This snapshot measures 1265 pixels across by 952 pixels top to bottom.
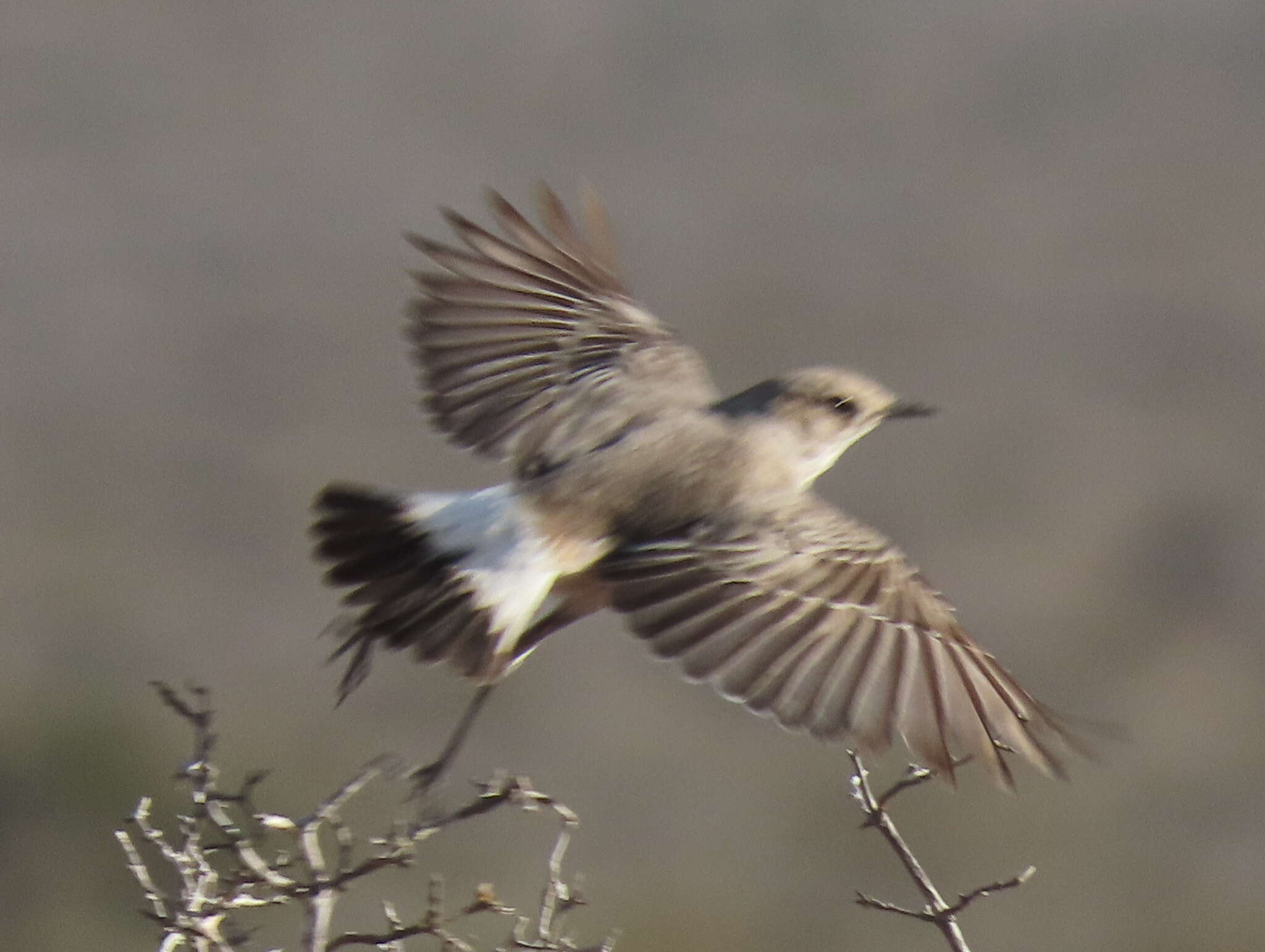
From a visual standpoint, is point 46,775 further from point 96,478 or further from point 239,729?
point 96,478

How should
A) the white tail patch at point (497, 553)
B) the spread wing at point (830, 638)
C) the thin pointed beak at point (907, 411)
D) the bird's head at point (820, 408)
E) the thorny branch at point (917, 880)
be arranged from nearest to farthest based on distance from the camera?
the thorny branch at point (917, 880) → the spread wing at point (830, 638) → the white tail patch at point (497, 553) → the bird's head at point (820, 408) → the thin pointed beak at point (907, 411)

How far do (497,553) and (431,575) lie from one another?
0.18 meters

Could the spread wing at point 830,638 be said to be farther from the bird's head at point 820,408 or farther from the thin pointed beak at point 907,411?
the thin pointed beak at point 907,411

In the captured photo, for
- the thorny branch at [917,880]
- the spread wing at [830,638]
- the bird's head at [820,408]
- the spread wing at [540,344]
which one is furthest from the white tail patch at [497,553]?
the thorny branch at [917,880]

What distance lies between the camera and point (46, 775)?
12672 millimetres

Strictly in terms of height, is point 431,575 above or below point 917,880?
above

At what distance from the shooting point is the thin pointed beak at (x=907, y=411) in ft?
21.2

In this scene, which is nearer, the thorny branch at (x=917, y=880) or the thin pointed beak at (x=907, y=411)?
the thorny branch at (x=917, y=880)

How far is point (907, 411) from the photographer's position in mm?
6492

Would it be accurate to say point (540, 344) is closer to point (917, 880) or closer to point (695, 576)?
point (695, 576)

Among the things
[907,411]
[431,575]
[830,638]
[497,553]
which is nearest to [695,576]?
[830,638]

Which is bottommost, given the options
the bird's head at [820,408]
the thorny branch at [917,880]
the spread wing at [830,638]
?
the thorny branch at [917,880]

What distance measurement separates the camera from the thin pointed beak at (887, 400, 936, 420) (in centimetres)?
646

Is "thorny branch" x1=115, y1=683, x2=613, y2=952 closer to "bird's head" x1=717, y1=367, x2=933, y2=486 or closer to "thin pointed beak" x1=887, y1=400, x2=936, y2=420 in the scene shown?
"bird's head" x1=717, y1=367, x2=933, y2=486
